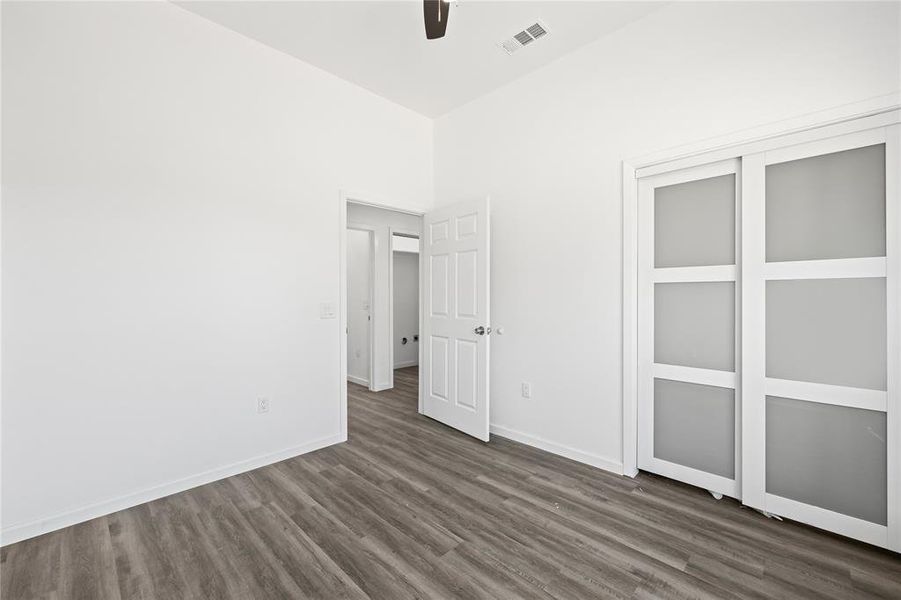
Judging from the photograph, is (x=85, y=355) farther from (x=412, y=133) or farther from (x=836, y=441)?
(x=836, y=441)

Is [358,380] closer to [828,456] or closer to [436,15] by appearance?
[436,15]

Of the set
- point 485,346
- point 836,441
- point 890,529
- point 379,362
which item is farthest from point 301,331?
point 890,529

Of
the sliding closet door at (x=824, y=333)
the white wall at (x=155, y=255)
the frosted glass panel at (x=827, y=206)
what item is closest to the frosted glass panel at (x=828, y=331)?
the sliding closet door at (x=824, y=333)

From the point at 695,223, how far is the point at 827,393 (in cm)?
113

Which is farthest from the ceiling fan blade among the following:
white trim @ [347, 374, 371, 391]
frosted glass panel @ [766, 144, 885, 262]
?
white trim @ [347, 374, 371, 391]

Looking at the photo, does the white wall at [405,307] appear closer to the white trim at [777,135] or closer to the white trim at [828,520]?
the white trim at [777,135]

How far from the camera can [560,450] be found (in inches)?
119

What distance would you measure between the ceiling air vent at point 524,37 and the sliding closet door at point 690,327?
124cm

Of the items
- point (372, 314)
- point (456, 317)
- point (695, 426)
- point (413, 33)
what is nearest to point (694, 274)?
point (695, 426)

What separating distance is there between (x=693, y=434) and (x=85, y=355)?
361 cm

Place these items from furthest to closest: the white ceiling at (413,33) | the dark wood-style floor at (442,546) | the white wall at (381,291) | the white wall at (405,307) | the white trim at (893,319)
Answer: the white wall at (405,307) < the white wall at (381,291) < the white ceiling at (413,33) < the white trim at (893,319) < the dark wood-style floor at (442,546)

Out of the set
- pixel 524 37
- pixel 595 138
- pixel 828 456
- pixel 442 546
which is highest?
pixel 524 37

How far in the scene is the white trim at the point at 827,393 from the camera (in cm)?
192

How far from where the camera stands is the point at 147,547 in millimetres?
1965
